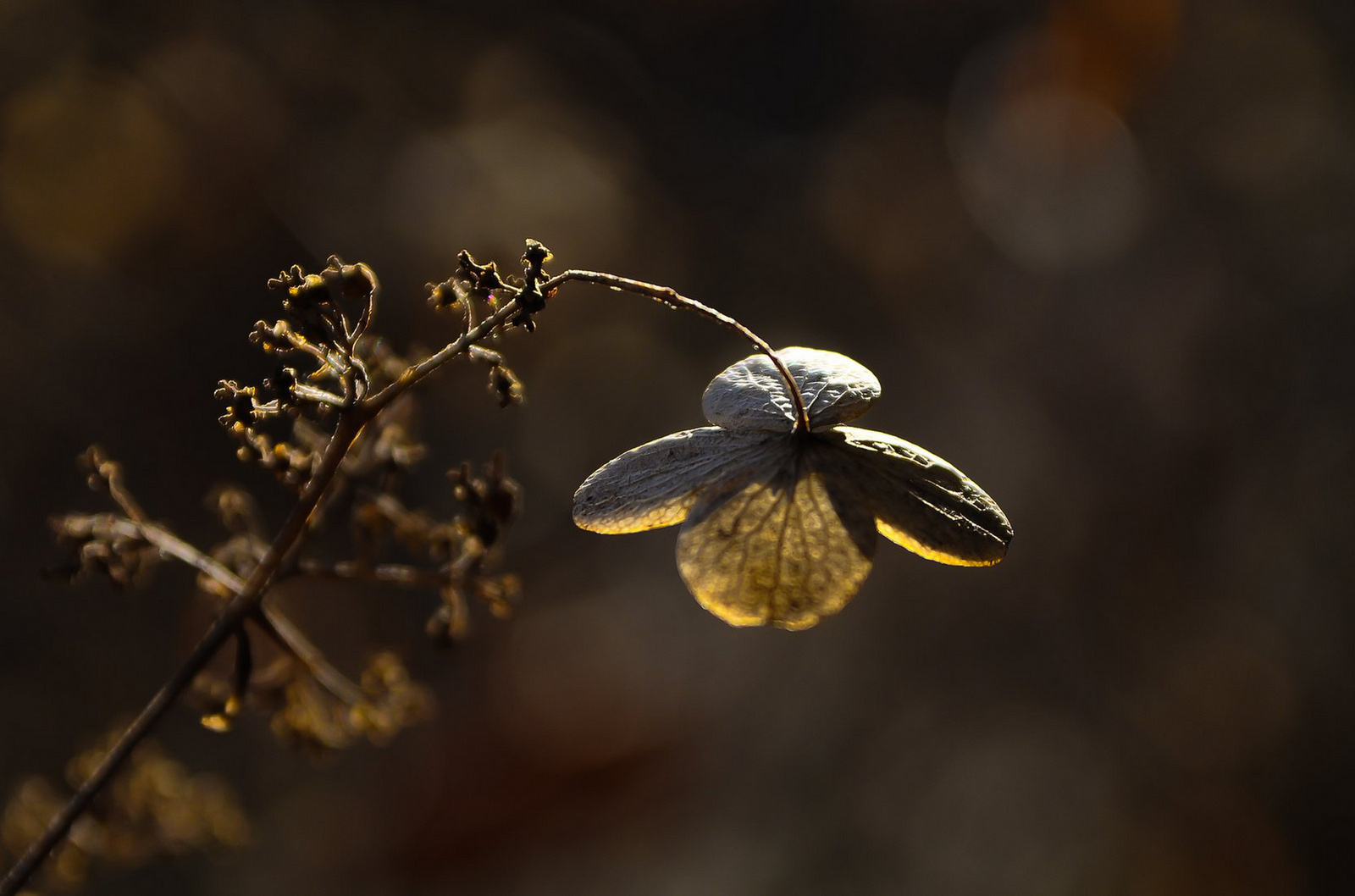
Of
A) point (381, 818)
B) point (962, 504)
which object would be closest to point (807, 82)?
point (381, 818)

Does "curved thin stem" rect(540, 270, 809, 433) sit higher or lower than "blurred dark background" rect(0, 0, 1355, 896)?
lower

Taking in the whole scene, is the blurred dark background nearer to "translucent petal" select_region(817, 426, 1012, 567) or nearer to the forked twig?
the forked twig

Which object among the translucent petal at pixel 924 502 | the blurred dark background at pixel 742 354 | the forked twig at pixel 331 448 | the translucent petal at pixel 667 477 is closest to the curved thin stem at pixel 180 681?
the forked twig at pixel 331 448

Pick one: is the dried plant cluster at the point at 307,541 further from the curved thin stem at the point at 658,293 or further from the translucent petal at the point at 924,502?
→ the translucent petal at the point at 924,502

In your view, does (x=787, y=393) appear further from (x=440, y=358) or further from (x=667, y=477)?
(x=440, y=358)

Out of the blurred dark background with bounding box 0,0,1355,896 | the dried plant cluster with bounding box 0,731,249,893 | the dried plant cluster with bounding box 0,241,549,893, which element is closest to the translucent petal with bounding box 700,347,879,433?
the dried plant cluster with bounding box 0,241,549,893

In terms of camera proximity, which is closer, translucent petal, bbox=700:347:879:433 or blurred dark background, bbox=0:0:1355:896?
translucent petal, bbox=700:347:879:433

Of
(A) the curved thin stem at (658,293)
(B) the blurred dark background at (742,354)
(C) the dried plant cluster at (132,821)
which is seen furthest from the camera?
(B) the blurred dark background at (742,354)
